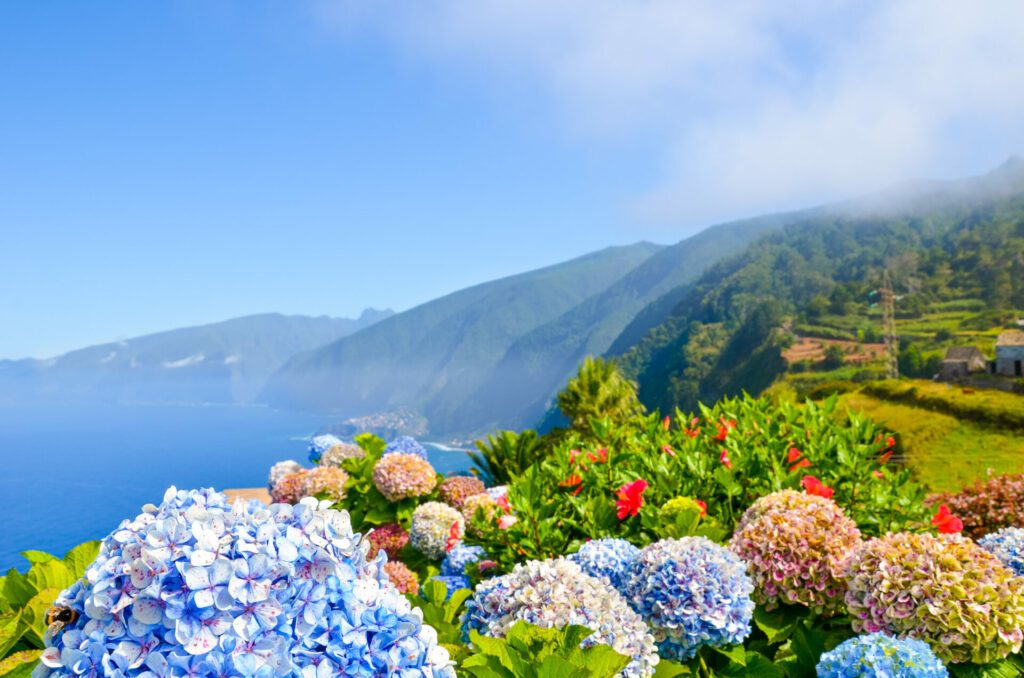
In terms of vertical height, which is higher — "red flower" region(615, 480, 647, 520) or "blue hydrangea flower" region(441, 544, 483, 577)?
"red flower" region(615, 480, 647, 520)

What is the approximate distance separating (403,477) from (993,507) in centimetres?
489

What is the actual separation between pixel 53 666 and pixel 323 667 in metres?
0.59

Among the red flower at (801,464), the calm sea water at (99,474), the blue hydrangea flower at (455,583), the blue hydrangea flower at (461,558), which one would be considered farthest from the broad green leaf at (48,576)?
the calm sea water at (99,474)

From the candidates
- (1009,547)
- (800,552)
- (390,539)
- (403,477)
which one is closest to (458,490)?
(403,477)

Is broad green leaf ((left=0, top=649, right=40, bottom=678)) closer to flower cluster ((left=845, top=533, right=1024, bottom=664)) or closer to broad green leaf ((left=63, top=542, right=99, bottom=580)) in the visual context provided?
broad green leaf ((left=63, top=542, right=99, bottom=580))

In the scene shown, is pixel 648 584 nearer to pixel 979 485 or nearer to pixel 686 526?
pixel 686 526

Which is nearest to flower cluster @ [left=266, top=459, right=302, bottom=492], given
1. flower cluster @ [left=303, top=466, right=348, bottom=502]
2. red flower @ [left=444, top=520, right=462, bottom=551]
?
flower cluster @ [left=303, top=466, right=348, bottom=502]

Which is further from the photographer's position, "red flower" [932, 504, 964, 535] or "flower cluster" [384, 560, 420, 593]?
"flower cluster" [384, 560, 420, 593]

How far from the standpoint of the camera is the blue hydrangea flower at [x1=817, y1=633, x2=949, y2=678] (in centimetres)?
239

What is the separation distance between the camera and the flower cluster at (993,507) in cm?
515

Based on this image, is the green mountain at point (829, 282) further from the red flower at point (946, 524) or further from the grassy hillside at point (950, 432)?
the red flower at point (946, 524)

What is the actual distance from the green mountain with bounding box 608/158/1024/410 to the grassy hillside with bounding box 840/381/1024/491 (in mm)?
55637

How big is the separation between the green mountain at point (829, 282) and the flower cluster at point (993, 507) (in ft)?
246

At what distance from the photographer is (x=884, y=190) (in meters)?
193
